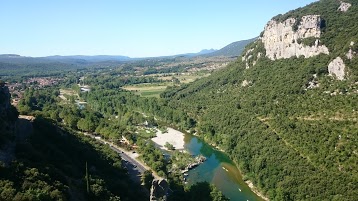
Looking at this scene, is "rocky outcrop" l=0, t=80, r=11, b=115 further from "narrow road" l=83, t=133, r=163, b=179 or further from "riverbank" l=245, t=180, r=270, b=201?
"riverbank" l=245, t=180, r=270, b=201

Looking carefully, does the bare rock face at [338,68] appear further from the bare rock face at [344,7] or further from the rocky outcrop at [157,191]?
the rocky outcrop at [157,191]

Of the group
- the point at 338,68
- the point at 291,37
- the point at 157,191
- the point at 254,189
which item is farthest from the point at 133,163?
the point at 291,37

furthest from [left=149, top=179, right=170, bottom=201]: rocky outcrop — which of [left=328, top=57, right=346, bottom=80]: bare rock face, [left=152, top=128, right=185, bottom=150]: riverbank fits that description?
[left=328, top=57, right=346, bottom=80]: bare rock face

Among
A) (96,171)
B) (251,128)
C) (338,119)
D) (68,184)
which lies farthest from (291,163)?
(68,184)

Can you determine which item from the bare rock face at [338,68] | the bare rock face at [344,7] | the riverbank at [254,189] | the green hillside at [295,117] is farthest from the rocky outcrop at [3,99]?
the bare rock face at [344,7]

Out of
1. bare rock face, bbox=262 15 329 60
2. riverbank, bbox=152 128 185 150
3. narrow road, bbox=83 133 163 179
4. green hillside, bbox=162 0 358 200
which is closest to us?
green hillside, bbox=162 0 358 200

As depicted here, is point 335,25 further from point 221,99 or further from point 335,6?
point 221,99
